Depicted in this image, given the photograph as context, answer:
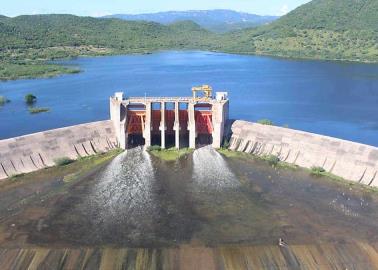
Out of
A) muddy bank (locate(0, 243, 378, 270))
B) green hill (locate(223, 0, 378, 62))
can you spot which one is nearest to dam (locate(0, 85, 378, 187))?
muddy bank (locate(0, 243, 378, 270))

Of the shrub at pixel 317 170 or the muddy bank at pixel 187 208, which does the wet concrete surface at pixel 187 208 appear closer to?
the muddy bank at pixel 187 208

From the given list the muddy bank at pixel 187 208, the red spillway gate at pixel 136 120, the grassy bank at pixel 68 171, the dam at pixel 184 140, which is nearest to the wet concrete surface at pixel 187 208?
the muddy bank at pixel 187 208

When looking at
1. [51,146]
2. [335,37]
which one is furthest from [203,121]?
[335,37]

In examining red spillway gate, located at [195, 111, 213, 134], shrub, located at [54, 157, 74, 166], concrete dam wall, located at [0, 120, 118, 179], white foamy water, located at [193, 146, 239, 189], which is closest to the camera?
white foamy water, located at [193, 146, 239, 189]

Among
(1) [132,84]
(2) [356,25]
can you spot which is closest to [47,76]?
(1) [132,84]

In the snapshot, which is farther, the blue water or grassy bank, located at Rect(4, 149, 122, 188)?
the blue water

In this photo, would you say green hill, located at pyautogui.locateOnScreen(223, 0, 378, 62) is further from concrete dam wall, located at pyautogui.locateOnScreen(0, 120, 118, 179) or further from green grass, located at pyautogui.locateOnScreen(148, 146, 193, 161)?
concrete dam wall, located at pyautogui.locateOnScreen(0, 120, 118, 179)

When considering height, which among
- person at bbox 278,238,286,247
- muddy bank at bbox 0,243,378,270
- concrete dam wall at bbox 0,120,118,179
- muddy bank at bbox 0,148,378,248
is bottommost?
muddy bank at bbox 0,148,378,248
